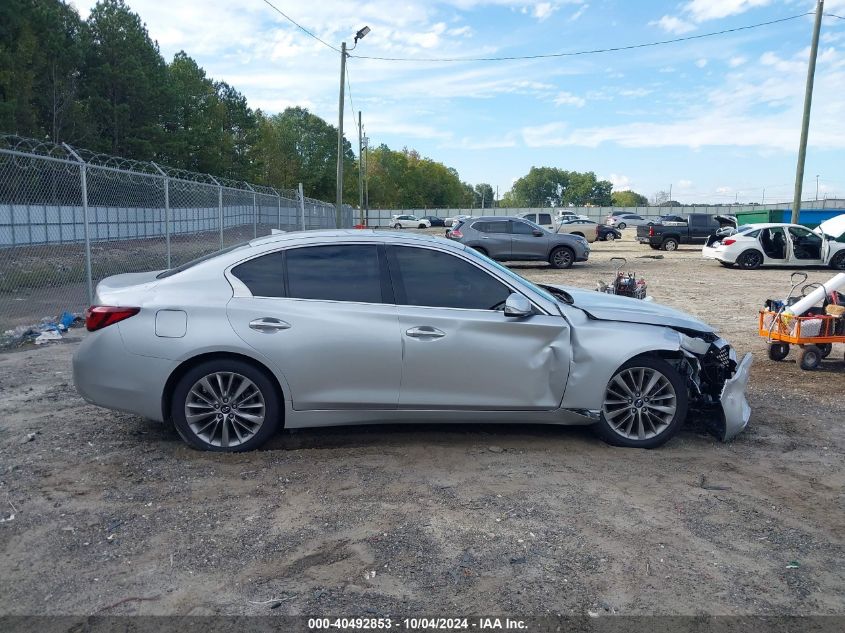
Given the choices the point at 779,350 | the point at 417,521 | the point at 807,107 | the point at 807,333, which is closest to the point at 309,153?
the point at 807,107

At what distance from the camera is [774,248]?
21875mm

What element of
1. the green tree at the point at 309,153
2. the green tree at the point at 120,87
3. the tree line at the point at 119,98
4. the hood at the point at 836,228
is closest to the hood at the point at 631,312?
the hood at the point at 836,228

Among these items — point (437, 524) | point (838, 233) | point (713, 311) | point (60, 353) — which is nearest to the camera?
point (437, 524)

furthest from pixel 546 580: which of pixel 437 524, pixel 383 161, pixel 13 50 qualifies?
pixel 383 161

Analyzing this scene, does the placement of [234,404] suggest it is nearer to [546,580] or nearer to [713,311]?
[546,580]

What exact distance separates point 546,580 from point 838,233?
818 cm

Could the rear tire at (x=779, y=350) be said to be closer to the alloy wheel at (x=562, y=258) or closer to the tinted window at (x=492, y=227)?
the tinted window at (x=492, y=227)

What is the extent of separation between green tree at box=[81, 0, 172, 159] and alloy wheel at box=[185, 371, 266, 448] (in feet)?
125

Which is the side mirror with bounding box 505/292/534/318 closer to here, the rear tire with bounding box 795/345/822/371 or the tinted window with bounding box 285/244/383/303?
the tinted window with bounding box 285/244/383/303

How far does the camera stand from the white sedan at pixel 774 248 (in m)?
21.7

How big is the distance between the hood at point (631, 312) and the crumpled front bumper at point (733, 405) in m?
0.42

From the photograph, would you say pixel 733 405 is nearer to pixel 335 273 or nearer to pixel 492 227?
pixel 335 273

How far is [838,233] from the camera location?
9.37 metres

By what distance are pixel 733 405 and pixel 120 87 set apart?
43789 millimetres
